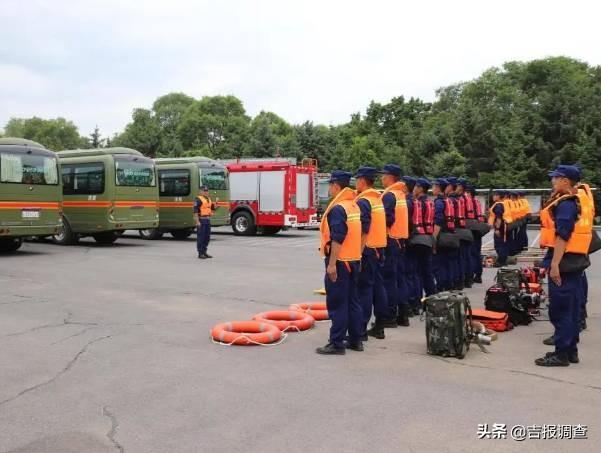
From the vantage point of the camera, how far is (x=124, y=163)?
62.7 ft

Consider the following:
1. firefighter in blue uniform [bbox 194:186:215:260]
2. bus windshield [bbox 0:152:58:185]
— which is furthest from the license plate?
firefighter in blue uniform [bbox 194:186:215:260]

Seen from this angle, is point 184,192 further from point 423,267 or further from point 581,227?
point 581,227

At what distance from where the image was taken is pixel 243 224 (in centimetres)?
2553

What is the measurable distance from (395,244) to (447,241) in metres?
2.39

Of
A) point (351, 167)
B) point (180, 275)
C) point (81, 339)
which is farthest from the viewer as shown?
point (351, 167)

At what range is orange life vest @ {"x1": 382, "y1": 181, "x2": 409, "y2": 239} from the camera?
818 cm

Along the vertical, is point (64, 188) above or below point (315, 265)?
above

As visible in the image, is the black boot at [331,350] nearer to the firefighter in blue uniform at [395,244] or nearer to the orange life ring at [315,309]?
the firefighter in blue uniform at [395,244]

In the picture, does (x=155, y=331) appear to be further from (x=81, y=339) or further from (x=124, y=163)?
(x=124, y=163)

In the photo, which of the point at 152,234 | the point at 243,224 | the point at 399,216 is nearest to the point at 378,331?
the point at 399,216

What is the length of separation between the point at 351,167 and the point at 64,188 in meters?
31.9

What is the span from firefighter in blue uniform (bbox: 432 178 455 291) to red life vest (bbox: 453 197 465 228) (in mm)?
313

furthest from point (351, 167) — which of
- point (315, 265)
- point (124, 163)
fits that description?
point (315, 265)

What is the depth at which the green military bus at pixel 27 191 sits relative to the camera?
15.5 meters
